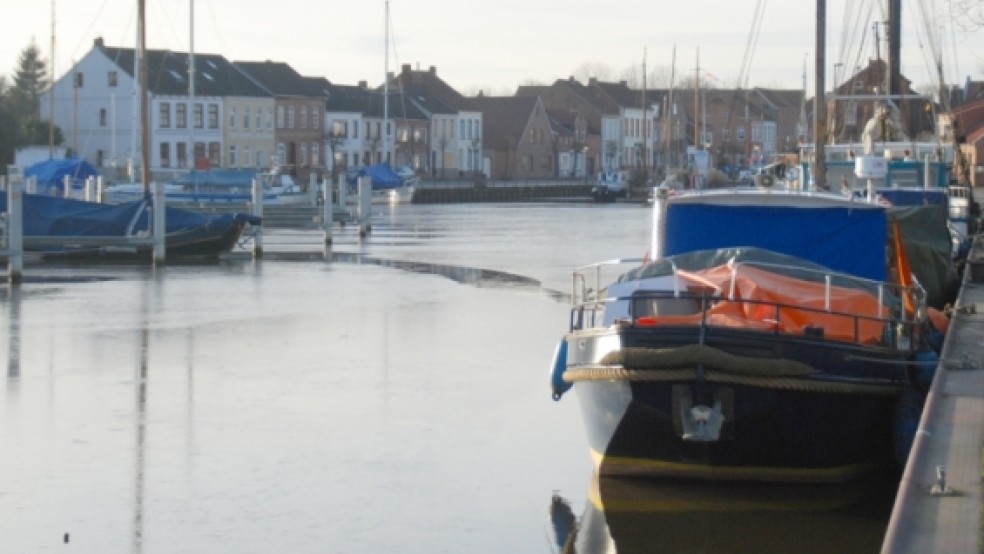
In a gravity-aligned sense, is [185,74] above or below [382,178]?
above

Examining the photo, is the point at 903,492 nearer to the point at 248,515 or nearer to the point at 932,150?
the point at 248,515

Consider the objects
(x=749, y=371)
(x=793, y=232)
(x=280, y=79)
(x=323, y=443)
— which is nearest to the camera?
(x=749, y=371)

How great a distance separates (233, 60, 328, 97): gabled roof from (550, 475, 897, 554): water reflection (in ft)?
354

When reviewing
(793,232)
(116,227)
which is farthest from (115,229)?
(793,232)

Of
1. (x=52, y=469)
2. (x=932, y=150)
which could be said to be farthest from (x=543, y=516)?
(x=932, y=150)

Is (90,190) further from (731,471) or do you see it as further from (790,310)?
(731,471)

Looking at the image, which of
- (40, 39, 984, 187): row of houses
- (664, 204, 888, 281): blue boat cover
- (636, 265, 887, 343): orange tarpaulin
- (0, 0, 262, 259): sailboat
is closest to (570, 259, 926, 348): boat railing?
(636, 265, 887, 343): orange tarpaulin

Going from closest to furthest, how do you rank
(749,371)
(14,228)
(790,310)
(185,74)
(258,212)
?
(749,371), (790,310), (14,228), (258,212), (185,74)

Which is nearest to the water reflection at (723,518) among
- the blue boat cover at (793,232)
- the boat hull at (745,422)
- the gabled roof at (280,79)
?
the boat hull at (745,422)

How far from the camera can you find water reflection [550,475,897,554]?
39.6 ft

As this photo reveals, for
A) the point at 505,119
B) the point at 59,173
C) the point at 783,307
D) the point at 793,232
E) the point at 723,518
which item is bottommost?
the point at 723,518

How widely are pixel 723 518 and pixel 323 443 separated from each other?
A: 433cm

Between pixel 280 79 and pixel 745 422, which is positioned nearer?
pixel 745 422

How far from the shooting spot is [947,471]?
10734mm
